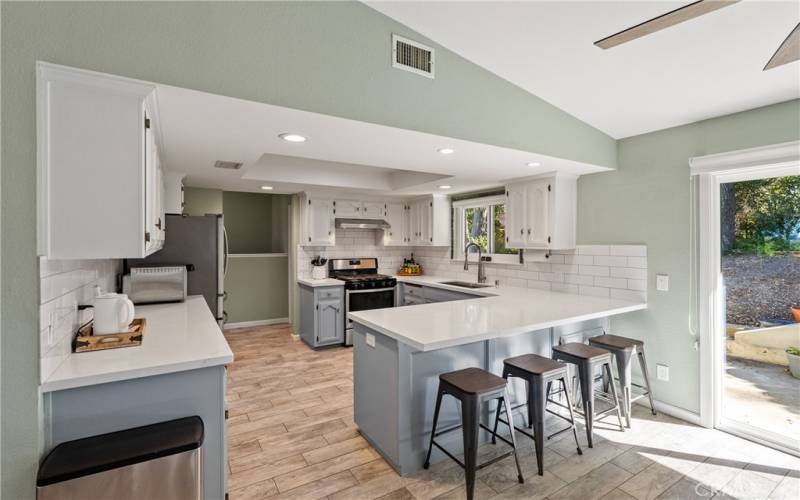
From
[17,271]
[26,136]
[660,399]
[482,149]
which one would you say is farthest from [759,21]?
[17,271]

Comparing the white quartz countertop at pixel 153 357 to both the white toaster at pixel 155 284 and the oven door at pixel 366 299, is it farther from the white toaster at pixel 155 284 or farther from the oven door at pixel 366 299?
the oven door at pixel 366 299

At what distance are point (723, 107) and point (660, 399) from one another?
2299 millimetres

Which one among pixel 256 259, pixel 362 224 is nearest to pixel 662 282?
pixel 362 224

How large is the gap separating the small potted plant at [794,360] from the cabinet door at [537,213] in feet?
5.92

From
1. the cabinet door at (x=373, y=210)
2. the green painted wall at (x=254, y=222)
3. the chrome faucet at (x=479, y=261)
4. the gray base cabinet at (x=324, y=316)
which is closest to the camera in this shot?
the chrome faucet at (x=479, y=261)

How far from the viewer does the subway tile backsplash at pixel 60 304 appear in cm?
136

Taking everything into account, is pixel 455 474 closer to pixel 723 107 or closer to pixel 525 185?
pixel 525 185

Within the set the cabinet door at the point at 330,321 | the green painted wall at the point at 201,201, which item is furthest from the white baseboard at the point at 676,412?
the green painted wall at the point at 201,201

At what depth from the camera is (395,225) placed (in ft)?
19.1

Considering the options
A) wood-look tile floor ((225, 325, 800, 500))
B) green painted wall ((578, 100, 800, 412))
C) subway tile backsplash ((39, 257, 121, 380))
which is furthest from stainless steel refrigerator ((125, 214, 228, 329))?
green painted wall ((578, 100, 800, 412))

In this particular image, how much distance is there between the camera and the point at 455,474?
2.26 m

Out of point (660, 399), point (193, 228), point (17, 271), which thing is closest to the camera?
point (17, 271)

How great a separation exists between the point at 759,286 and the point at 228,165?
4.13 m

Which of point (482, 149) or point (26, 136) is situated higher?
point (482, 149)
